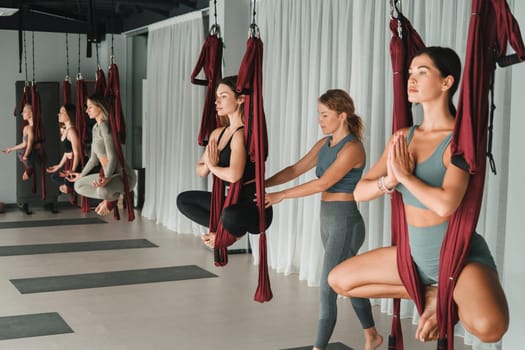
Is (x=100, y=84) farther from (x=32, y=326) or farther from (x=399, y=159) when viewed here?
(x=399, y=159)

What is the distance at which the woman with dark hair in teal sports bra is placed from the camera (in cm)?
435

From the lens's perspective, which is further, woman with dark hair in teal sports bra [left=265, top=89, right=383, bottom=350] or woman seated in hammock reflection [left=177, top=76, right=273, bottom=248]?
woman with dark hair in teal sports bra [left=265, top=89, right=383, bottom=350]

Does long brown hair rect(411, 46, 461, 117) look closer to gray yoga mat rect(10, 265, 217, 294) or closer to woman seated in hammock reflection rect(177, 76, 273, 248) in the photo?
woman seated in hammock reflection rect(177, 76, 273, 248)

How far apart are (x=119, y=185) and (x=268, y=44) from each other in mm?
2491

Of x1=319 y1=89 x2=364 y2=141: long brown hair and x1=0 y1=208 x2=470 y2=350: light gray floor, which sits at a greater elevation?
x1=319 y1=89 x2=364 y2=141: long brown hair

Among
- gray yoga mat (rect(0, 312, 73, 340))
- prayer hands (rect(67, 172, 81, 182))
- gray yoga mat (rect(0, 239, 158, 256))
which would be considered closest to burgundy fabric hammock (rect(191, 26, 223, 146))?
gray yoga mat (rect(0, 312, 73, 340))

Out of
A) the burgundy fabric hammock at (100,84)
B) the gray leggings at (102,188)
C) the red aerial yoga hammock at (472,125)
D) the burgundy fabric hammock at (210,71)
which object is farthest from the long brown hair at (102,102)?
the red aerial yoga hammock at (472,125)

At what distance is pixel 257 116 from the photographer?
159 inches

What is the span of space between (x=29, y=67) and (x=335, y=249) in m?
8.85

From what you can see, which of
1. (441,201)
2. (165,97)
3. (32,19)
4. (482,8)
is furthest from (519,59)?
(32,19)

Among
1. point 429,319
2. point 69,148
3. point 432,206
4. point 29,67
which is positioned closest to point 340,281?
point 429,319

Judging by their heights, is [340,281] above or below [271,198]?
below

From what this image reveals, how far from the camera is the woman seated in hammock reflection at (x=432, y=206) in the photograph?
107 inches

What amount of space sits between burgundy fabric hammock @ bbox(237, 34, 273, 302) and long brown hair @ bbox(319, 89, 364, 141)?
581 mm
